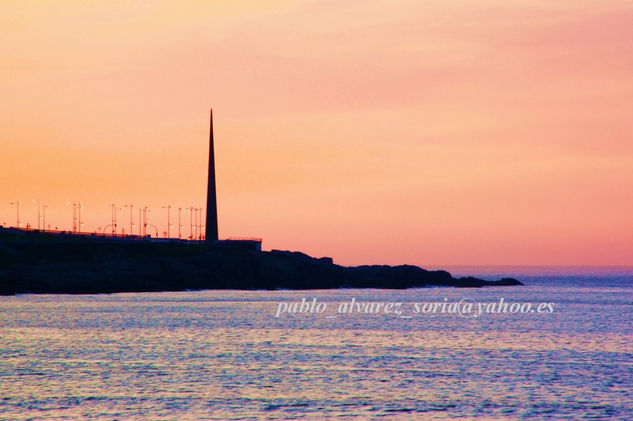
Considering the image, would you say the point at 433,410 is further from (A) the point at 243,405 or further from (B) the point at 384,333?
(B) the point at 384,333

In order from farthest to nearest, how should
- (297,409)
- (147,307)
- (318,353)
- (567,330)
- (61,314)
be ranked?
1. (147,307)
2. (61,314)
3. (567,330)
4. (318,353)
5. (297,409)

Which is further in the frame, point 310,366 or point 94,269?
point 94,269

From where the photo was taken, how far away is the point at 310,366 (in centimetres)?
6875

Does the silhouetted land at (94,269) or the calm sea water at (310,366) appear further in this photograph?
the silhouetted land at (94,269)

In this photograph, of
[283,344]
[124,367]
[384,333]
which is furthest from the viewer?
[384,333]

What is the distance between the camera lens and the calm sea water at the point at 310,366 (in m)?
51.4

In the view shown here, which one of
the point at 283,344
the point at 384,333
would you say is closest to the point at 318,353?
the point at 283,344

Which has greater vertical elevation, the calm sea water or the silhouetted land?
the silhouetted land

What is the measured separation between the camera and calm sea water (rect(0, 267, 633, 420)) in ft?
169

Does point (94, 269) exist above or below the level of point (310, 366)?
above

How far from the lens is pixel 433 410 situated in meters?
51.0

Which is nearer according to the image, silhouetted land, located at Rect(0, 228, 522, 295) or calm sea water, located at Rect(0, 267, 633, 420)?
calm sea water, located at Rect(0, 267, 633, 420)

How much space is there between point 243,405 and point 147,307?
91938 millimetres

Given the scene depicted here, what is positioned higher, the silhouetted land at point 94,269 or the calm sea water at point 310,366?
the silhouetted land at point 94,269
